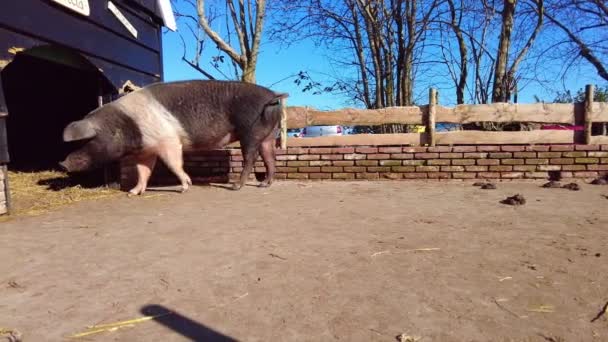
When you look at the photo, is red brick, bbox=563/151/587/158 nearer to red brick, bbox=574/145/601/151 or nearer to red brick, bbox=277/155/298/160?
red brick, bbox=574/145/601/151

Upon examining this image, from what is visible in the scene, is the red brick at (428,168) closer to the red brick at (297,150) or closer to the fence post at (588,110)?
the red brick at (297,150)

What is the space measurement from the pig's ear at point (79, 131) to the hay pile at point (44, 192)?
0.73 m

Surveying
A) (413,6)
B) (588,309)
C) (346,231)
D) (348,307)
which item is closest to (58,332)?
(348,307)

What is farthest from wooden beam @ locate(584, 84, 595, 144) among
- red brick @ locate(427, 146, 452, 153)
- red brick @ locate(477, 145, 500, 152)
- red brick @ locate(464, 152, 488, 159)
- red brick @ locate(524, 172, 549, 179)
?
red brick @ locate(427, 146, 452, 153)

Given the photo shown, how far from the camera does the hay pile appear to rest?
444cm

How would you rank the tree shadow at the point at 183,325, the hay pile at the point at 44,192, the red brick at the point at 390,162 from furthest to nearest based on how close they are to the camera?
the red brick at the point at 390,162 < the hay pile at the point at 44,192 < the tree shadow at the point at 183,325

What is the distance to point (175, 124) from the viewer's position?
17.0 feet

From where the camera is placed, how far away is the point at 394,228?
3.18 meters

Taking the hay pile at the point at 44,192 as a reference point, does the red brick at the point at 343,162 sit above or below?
above

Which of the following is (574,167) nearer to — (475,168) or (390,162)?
(475,168)

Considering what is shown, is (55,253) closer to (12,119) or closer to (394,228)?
(394,228)

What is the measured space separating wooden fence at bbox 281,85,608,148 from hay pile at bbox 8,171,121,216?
9.03ft

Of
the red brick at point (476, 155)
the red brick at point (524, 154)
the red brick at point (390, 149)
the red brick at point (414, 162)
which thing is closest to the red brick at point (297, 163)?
the red brick at point (390, 149)

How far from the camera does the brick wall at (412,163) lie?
18.2 ft
